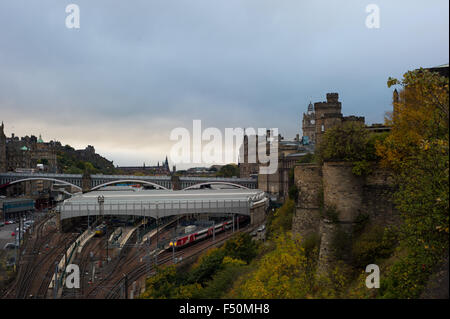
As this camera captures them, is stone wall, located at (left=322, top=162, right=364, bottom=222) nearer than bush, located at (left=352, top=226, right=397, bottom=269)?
No

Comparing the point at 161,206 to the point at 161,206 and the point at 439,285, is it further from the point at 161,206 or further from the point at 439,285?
the point at 439,285

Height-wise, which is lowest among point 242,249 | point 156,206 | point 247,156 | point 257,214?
point 257,214

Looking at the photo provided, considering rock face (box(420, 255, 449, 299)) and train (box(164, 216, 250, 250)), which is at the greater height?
rock face (box(420, 255, 449, 299))

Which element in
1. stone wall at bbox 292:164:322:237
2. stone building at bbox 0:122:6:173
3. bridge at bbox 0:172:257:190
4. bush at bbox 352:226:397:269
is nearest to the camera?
bush at bbox 352:226:397:269

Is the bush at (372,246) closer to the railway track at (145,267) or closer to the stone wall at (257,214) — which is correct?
the railway track at (145,267)

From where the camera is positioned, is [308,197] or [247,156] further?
[247,156]

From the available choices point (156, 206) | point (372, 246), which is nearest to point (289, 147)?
point (156, 206)

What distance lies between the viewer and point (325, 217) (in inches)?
585

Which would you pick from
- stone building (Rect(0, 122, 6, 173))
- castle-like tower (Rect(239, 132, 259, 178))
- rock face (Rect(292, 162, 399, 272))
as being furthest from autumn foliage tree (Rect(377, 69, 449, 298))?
stone building (Rect(0, 122, 6, 173))

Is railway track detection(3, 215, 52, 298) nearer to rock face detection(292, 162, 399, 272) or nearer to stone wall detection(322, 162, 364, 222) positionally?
rock face detection(292, 162, 399, 272)

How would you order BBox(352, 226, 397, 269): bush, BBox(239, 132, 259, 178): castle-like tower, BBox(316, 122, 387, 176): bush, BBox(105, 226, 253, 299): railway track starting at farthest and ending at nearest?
BBox(239, 132, 259, 178): castle-like tower
BBox(105, 226, 253, 299): railway track
BBox(316, 122, 387, 176): bush
BBox(352, 226, 397, 269): bush

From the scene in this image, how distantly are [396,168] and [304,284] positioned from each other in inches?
258

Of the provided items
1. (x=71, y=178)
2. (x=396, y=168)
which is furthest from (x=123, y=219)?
(x=396, y=168)

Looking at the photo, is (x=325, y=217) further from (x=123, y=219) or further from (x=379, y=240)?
(x=123, y=219)
